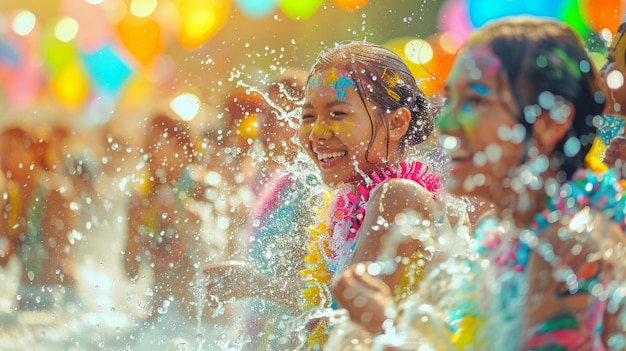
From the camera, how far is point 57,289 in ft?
18.1

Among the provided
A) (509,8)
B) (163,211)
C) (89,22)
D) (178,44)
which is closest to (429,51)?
(509,8)

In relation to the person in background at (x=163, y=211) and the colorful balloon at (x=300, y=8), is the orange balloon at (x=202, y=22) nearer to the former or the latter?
the colorful balloon at (x=300, y=8)

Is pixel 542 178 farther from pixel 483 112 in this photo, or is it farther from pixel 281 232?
pixel 281 232

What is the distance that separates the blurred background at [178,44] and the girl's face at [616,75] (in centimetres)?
268

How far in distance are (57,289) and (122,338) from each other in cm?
119

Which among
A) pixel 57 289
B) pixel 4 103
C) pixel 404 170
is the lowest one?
pixel 404 170

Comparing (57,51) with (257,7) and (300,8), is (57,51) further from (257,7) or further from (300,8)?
(300,8)

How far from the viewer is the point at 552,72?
1636 millimetres

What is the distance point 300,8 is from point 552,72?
4.63 m

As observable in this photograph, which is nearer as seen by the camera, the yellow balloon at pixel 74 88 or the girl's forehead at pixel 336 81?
the girl's forehead at pixel 336 81

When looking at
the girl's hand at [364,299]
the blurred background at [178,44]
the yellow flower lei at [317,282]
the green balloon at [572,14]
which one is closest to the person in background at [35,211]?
the blurred background at [178,44]

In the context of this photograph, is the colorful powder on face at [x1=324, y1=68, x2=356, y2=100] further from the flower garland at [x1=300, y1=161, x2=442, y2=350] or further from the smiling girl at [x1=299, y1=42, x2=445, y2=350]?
the flower garland at [x1=300, y1=161, x2=442, y2=350]

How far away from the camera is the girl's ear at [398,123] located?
290cm

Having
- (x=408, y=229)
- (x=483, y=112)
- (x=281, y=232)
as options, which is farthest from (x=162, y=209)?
(x=483, y=112)
